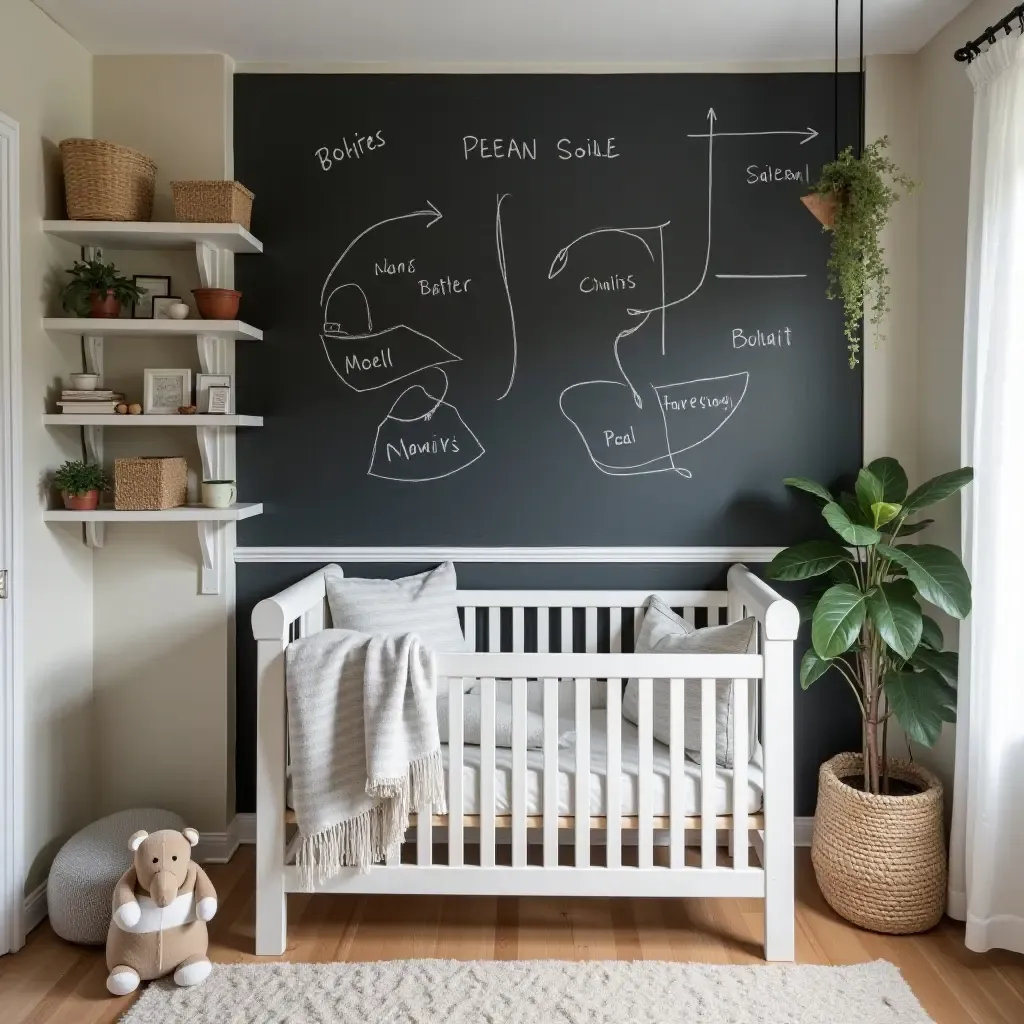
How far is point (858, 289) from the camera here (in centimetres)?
241

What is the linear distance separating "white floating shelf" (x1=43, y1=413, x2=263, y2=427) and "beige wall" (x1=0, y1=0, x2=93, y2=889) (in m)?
0.05

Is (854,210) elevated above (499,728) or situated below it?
above

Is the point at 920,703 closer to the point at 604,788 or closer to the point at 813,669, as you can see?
the point at 813,669

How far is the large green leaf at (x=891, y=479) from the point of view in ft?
8.97

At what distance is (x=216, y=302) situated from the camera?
2.79m

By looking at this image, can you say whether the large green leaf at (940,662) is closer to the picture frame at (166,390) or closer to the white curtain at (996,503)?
the white curtain at (996,503)

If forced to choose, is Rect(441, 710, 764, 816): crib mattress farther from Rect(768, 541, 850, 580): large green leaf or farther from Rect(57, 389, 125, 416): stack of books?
Rect(57, 389, 125, 416): stack of books

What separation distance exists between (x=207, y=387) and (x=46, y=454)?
0.50 m

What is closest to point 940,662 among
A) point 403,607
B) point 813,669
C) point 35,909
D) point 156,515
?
point 813,669

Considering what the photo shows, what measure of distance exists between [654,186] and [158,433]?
1759mm

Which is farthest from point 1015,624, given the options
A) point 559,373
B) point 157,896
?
point 157,896

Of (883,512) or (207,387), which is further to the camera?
(207,387)

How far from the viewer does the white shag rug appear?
6.99 feet

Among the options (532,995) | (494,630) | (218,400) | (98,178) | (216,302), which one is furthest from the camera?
(494,630)
